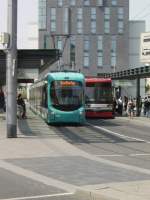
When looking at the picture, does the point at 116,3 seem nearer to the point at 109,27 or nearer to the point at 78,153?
the point at 109,27

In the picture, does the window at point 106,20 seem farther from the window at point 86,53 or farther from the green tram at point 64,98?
the green tram at point 64,98

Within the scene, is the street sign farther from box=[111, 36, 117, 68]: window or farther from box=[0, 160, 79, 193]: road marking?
box=[111, 36, 117, 68]: window

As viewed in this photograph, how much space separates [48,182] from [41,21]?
12207cm

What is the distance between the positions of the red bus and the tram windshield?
937 cm

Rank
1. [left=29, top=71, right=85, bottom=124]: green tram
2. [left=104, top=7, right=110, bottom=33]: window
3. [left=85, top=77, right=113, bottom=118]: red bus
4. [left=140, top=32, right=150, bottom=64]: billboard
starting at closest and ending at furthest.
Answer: [left=29, top=71, right=85, bottom=124]: green tram, [left=85, top=77, right=113, bottom=118]: red bus, [left=140, top=32, right=150, bottom=64]: billboard, [left=104, top=7, right=110, bottom=33]: window

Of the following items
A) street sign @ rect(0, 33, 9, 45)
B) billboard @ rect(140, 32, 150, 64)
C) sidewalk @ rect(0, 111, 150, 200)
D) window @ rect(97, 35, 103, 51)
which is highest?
window @ rect(97, 35, 103, 51)

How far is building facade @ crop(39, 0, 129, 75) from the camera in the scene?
129000 mm

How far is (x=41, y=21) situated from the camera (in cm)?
13250

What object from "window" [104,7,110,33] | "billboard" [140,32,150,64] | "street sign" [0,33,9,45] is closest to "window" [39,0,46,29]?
"window" [104,7,110,33]

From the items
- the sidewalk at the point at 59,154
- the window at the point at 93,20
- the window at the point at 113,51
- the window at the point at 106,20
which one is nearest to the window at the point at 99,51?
the window at the point at 93,20

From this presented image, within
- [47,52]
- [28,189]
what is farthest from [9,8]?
[28,189]

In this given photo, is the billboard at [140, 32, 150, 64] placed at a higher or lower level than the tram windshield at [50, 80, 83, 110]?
higher

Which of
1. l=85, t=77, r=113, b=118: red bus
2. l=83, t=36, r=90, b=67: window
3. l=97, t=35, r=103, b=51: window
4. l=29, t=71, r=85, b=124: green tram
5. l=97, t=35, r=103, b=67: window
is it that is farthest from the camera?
l=97, t=35, r=103, b=51: window

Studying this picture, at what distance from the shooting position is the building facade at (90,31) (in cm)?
12900
